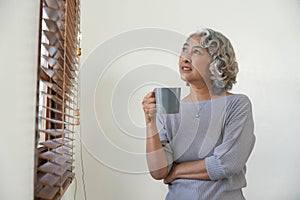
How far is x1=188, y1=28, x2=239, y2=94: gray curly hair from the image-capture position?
128 centimetres

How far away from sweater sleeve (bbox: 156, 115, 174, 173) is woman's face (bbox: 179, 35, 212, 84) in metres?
0.21

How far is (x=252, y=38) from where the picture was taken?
5.78 feet

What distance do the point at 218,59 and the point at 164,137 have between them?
38 cm

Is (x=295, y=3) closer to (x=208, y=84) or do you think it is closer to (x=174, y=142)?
(x=208, y=84)

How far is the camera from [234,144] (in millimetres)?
1175

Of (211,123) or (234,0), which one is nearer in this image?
(211,123)

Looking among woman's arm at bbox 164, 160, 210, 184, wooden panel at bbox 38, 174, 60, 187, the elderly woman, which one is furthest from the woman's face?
wooden panel at bbox 38, 174, 60, 187

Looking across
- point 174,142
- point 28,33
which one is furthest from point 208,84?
point 28,33

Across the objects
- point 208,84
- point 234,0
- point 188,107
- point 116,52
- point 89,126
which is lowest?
point 89,126

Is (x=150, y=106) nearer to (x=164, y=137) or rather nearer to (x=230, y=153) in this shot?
(x=164, y=137)

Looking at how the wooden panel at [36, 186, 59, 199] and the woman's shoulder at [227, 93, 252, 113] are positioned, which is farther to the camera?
the woman's shoulder at [227, 93, 252, 113]

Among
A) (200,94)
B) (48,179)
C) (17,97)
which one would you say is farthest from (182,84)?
(17,97)

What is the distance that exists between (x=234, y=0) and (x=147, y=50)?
0.57m

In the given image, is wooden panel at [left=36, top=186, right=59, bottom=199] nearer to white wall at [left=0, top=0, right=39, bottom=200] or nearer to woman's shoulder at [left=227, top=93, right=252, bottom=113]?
white wall at [left=0, top=0, right=39, bottom=200]
